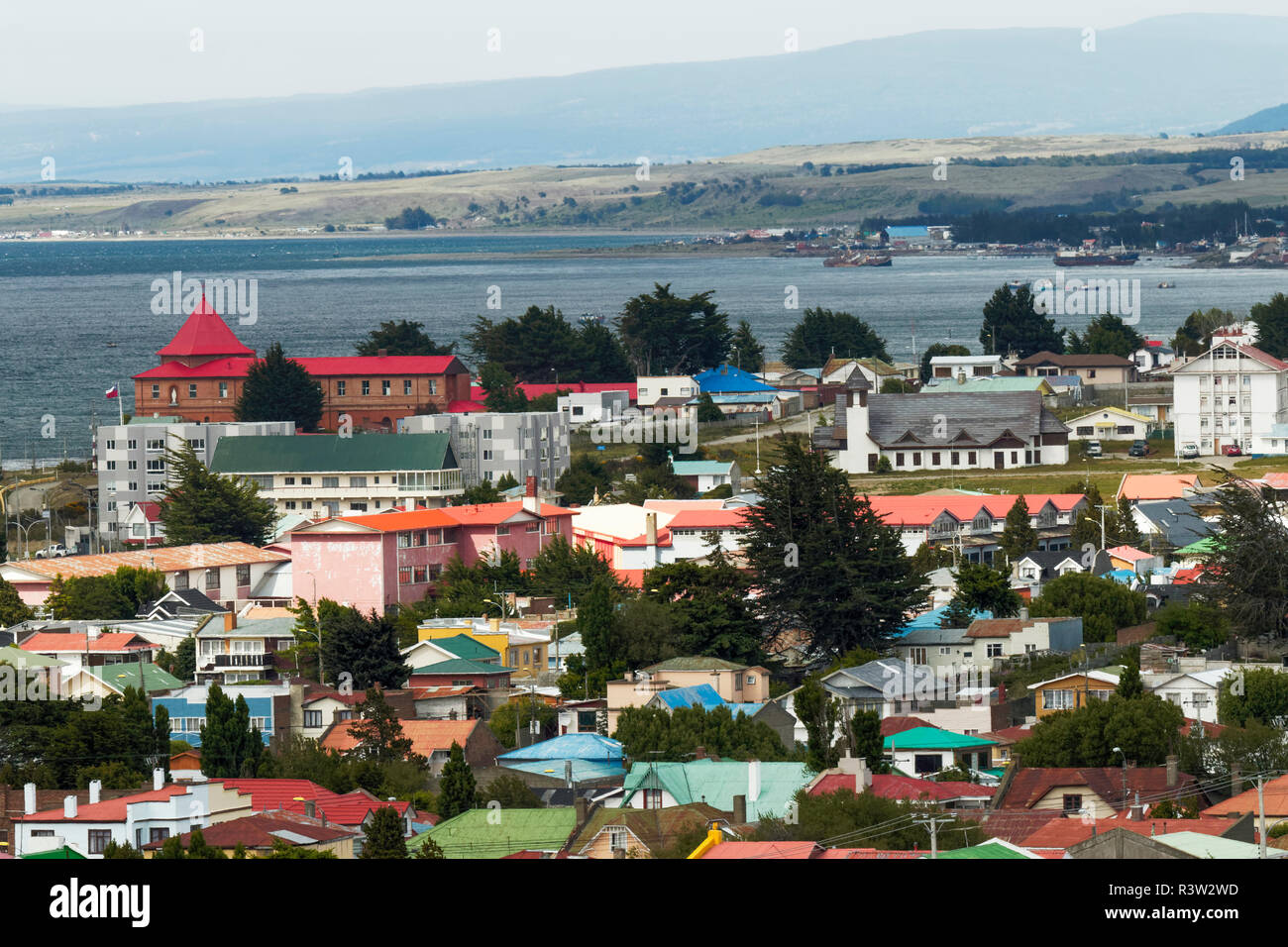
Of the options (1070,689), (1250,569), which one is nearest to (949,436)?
(1250,569)

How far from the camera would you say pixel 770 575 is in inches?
1222

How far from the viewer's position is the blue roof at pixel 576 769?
21156mm

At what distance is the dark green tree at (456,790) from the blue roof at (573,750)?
201 cm

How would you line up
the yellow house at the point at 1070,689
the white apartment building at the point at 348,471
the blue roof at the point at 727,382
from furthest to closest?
the blue roof at the point at 727,382 < the white apartment building at the point at 348,471 < the yellow house at the point at 1070,689

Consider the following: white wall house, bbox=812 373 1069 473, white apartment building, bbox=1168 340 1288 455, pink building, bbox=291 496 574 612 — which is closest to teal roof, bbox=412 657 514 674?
pink building, bbox=291 496 574 612

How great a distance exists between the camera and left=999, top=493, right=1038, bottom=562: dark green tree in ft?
117

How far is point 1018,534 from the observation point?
36.2m

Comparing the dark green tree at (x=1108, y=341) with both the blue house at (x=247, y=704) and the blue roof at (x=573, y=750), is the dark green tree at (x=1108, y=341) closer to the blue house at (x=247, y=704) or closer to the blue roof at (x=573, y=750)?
the blue house at (x=247, y=704)

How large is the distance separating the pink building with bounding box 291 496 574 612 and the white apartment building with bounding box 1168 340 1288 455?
55.5 feet

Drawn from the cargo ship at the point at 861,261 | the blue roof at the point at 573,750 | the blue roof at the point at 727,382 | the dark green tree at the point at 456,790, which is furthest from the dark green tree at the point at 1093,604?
the cargo ship at the point at 861,261

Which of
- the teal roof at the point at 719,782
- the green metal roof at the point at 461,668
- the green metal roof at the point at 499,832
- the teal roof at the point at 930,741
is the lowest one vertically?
the green metal roof at the point at 461,668

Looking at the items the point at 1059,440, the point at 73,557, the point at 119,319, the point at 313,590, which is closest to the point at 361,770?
the point at 313,590

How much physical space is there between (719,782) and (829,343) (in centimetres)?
4905

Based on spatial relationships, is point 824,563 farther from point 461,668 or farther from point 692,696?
point 461,668
